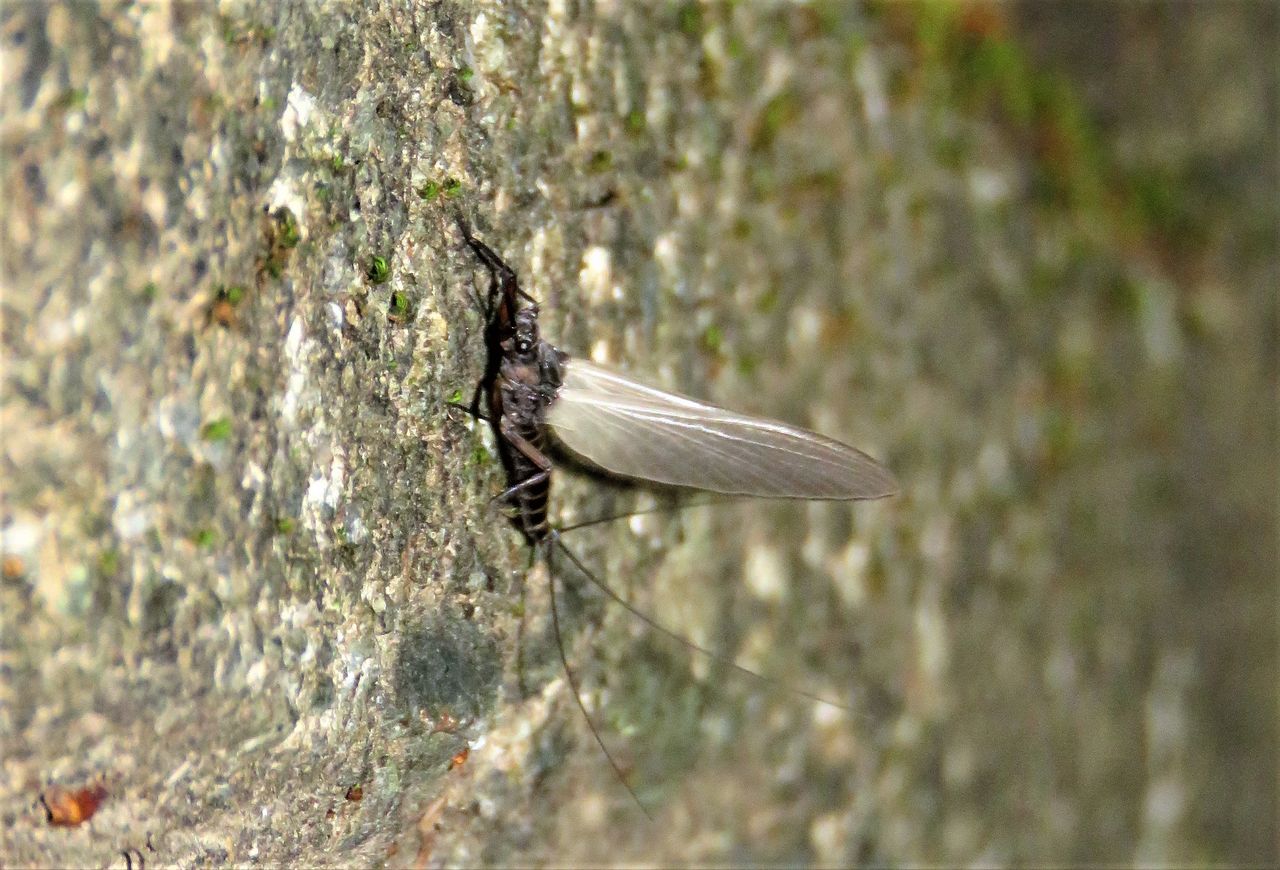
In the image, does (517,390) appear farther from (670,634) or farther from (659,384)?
(670,634)

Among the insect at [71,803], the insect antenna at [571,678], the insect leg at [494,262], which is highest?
the insect leg at [494,262]

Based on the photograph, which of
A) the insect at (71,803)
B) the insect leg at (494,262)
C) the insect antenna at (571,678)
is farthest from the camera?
the insect antenna at (571,678)

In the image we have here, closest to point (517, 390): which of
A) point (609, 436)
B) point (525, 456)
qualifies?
point (525, 456)

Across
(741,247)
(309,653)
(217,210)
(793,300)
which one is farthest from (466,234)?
(793,300)

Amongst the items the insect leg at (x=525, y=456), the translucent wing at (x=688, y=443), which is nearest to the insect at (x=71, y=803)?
the insect leg at (x=525, y=456)

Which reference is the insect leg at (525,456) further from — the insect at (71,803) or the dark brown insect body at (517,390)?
the insect at (71,803)

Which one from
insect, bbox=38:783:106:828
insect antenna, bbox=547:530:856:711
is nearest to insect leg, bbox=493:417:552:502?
insect antenna, bbox=547:530:856:711

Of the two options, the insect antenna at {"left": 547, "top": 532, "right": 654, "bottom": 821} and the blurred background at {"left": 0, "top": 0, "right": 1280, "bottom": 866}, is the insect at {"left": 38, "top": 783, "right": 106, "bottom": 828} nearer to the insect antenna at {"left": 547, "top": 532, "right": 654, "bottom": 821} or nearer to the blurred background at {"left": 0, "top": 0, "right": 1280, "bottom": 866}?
the blurred background at {"left": 0, "top": 0, "right": 1280, "bottom": 866}

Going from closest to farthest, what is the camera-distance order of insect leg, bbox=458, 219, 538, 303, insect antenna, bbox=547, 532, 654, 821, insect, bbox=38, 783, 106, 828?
1. insect, bbox=38, 783, 106, 828
2. insect leg, bbox=458, 219, 538, 303
3. insect antenna, bbox=547, 532, 654, 821
